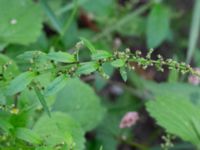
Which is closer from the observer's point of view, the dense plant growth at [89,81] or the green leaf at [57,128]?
the dense plant growth at [89,81]

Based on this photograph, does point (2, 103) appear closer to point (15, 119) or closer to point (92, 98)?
point (15, 119)

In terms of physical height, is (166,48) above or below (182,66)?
below

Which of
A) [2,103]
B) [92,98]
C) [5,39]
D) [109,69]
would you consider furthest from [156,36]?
[2,103]

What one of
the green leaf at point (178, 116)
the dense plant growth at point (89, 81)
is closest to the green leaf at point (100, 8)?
the dense plant growth at point (89, 81)

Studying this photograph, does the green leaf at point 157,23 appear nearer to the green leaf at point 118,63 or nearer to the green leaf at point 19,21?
the green leaf at point 19,21

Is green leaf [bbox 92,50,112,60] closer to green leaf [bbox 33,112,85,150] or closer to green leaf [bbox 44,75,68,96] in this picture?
green leaf [bbox 44,75,68,96]
